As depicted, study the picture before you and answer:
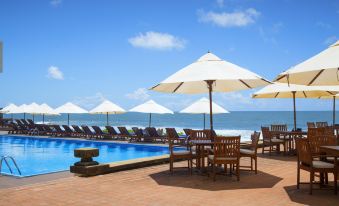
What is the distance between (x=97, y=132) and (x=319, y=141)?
15.2m

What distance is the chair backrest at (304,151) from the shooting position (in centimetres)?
580

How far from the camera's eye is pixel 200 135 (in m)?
8.55

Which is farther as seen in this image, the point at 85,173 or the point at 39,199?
the point at 85,173

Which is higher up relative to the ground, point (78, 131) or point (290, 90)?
point (290, 90)

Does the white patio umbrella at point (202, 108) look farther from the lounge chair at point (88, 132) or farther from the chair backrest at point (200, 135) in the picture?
the chair backrest at point (200, 135)

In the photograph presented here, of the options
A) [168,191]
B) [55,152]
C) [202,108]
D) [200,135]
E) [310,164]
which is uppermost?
[202,108]

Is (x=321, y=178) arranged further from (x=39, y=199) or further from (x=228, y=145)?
(x=39, y=199)

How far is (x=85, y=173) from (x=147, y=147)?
9.50 metres

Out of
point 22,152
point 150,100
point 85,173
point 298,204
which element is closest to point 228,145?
point 298,204

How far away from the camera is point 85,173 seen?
7.51 meters

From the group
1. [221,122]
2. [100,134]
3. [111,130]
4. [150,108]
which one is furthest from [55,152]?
[221,122]

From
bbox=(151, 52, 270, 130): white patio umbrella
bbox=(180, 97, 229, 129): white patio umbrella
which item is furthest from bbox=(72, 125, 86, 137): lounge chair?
bbox=(151, 52, 270, 130): white patio umbrella

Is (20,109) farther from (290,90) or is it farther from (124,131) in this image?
(290,90)

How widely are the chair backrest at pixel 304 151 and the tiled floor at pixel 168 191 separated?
49 centimetres
